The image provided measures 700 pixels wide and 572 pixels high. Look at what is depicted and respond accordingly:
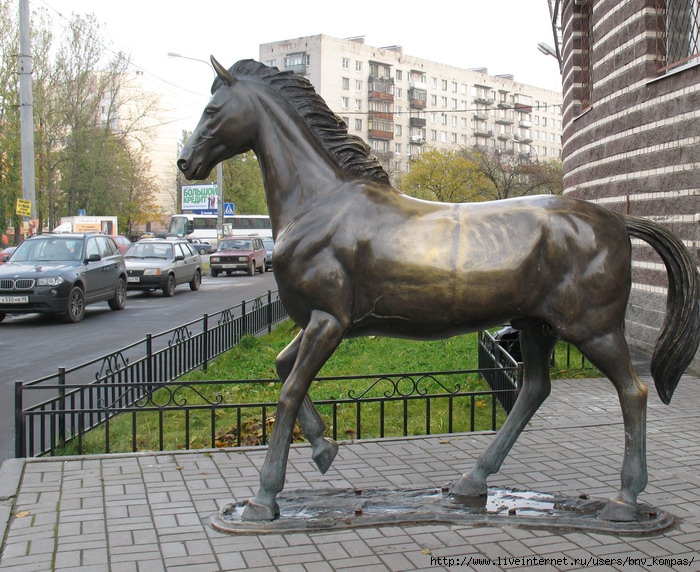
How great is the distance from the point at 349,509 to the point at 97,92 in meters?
40.5

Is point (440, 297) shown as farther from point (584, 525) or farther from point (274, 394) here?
point (274, 394)

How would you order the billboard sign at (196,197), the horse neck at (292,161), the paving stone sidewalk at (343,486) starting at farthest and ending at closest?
the billboard sign at (196,197)
the horse neck at (292,161)
the paving stone sidewalk at (343,486)

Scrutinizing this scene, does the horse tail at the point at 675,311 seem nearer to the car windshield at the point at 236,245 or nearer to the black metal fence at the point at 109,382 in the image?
the black metal fence at the point at 109,382

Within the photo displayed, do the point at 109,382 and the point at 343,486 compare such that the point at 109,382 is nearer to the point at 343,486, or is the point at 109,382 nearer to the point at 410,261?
the point at 343,486

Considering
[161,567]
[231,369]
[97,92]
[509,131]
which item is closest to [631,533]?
[161,567]

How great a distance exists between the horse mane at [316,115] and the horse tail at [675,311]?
5.55ft

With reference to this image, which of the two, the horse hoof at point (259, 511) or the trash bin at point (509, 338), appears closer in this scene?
the horse hoof at point (259, 511)

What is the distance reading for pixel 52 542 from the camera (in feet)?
13.8

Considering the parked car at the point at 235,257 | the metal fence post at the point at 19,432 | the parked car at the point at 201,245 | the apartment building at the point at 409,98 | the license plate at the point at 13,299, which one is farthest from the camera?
the apartment building at the point at 409,98

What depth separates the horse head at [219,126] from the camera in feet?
15.1

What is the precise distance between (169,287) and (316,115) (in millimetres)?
18723

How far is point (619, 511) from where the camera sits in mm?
4352

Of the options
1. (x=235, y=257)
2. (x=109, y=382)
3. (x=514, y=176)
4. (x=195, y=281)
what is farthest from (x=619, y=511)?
(x=514, y=176)

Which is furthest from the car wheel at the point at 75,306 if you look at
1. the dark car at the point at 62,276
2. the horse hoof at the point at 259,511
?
the horse hoof at the point at 259,511
